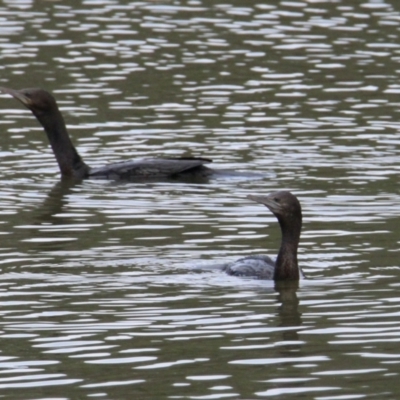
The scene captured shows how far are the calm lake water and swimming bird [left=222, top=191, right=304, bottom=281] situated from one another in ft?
0.42

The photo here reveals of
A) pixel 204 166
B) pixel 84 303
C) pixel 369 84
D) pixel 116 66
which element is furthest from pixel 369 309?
pixel 116 66

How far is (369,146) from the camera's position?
58.4ft

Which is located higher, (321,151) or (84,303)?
(84,303)

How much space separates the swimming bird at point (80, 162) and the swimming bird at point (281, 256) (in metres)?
4.68

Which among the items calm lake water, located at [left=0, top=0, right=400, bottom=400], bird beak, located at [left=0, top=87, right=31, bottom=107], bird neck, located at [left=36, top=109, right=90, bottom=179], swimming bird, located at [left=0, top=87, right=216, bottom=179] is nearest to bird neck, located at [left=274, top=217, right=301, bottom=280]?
calm lake water, located at [left=0, top=0, right=400, bottom=400]

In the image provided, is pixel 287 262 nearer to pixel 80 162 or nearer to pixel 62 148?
pixel 80 162

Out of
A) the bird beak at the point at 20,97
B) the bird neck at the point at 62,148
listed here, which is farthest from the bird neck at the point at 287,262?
the bird beak at the point at 20,97

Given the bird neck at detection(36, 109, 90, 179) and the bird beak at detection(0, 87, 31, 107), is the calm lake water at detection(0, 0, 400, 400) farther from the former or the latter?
the bird beak at detection(0, 87, 31, 107)

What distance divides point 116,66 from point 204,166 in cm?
648

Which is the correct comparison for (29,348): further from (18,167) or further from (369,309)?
(18,167)

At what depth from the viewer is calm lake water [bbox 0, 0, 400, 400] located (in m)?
9.00

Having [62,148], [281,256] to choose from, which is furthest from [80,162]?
[281,256]

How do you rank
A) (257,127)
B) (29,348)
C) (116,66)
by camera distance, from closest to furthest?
(29,348), (257,127), (116,66)

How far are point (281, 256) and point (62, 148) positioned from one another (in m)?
6.41
